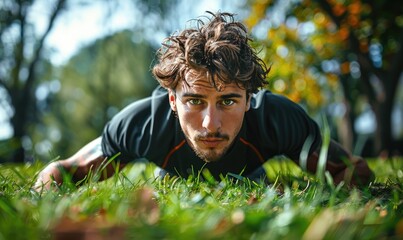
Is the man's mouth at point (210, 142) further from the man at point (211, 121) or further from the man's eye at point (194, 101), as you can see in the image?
the man's eye at point (194, 101)

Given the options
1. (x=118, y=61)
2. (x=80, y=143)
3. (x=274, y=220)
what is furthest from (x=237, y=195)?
(x=80, y=143)

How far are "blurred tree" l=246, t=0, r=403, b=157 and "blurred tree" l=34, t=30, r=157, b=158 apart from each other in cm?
1386

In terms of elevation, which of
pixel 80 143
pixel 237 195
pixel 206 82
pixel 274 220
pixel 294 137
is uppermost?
pixel 206 82

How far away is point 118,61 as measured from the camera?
89.2ft

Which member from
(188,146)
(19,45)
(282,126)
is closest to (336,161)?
(282,126)

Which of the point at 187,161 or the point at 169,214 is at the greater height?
the point at 169,214

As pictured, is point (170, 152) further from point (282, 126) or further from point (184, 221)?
point (184, 221)

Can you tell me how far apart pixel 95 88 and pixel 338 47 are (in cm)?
2072

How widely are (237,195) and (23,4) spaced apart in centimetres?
1499

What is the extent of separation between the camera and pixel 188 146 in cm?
326

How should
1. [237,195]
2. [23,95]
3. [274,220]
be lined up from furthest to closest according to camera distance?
[23,95] → [237,195] → [274,220]

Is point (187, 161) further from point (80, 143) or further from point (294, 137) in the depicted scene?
point (80, 143)

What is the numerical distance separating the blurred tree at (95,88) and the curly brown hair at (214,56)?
20697mm

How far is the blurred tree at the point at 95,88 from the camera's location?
25680 millimetres
